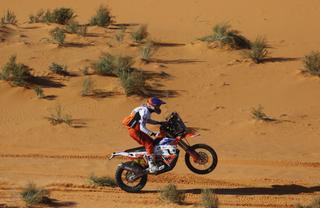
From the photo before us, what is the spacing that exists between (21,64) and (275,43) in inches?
364

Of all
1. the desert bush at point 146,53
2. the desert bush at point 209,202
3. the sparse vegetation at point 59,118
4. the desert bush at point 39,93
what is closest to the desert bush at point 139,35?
the desert bush at point 146,53

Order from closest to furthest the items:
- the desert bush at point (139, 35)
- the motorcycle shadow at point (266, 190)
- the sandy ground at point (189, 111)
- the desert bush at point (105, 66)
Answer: the motorcycle shadow at point (266, 190) → the sandy ground at point (189, 111) → the desert bush at point (105, 66) → the desert bush at point (139, 35)

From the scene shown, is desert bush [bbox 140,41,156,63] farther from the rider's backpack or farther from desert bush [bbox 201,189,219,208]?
desert bush [bbox 201,189,219,208]

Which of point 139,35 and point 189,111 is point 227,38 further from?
point 189,111

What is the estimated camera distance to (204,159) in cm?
1202

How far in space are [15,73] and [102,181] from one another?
844cm

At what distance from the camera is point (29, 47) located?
2267cm

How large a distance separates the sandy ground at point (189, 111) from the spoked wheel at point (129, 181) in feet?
0.44

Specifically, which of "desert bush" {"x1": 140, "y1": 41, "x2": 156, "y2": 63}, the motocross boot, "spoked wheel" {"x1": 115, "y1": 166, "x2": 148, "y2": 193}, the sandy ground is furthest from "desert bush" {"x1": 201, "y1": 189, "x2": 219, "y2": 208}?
"desert bush" {"x1": 140, "y1": 41, "x2": 156, "y2": 63}

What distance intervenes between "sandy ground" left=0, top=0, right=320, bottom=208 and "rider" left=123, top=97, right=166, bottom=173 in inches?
25.3

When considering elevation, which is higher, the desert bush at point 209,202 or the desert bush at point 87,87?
the desert bush at point 87,87

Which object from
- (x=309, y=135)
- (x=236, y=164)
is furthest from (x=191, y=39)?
(x=236, y=164)

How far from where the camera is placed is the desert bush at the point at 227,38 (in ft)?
74.7

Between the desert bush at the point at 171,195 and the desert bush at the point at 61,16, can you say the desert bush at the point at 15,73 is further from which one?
the desert bush at the point at 171,195
